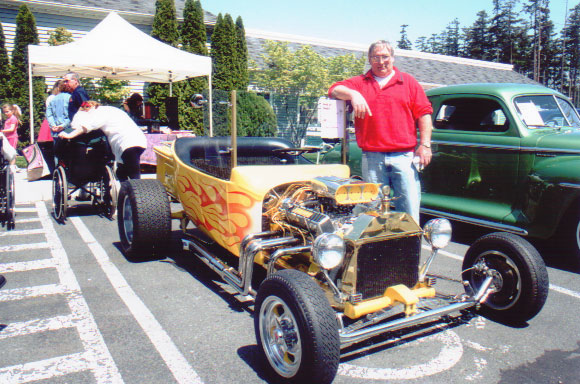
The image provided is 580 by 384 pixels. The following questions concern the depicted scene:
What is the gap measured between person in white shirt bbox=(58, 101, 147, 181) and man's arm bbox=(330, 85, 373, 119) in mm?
3451

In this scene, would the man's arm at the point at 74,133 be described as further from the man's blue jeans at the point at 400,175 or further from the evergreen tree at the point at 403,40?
the evergreen tree at the point at 403,40

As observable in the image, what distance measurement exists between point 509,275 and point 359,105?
1.57 meters

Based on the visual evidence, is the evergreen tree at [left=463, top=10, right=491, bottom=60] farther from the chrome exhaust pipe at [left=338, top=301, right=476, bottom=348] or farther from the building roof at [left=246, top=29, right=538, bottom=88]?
the chrome exhaust pipe at [left=338, top=301, right=476, bottom=348]

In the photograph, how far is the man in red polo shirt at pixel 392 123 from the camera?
3.87 meters

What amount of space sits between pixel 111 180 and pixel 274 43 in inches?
474

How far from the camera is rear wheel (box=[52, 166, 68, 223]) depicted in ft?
21.0

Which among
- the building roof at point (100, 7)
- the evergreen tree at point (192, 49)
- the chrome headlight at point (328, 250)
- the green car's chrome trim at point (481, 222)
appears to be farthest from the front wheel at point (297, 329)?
the building roof at point (100, 7)

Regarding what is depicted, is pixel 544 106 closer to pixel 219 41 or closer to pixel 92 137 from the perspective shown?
pixel 92 137

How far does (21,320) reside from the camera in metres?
3.51

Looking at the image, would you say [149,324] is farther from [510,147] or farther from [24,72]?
[24,72]

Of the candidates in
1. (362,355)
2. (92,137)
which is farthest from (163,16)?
(362,355)

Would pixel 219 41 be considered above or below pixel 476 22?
below

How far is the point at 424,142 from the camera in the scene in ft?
12.8

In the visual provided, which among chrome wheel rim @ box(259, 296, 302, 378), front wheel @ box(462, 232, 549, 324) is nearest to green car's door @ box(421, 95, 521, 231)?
front wheel @ box(462, 232, 549, 324)
